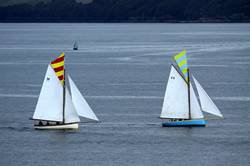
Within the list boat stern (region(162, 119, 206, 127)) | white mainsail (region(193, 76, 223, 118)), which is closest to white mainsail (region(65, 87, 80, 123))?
boat stern (region(162, 119, 206, 127))

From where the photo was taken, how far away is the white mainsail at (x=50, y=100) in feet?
236

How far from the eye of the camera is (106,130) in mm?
72875

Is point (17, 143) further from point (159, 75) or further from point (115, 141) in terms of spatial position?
point (159, 75)

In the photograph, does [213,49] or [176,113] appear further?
[213,49]

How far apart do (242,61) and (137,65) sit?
21.1m

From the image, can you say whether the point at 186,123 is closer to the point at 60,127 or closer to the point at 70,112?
the point at 70,112

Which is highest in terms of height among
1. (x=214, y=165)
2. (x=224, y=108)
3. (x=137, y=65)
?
(x=137, y=65)

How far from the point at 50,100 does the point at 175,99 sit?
10726 mm

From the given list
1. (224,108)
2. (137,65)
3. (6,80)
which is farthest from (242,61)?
(224,108)

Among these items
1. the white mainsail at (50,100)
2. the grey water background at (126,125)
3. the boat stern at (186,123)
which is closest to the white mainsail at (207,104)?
the boat stern at (186,123)

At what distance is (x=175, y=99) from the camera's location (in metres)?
74.1

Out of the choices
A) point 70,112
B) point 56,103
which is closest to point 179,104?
point 70,112

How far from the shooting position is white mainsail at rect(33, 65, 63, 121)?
72000 millimetres

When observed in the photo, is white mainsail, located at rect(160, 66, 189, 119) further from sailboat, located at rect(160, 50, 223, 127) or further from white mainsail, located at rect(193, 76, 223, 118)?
white mainsail, located at rect(193, 76, 223, 118)
